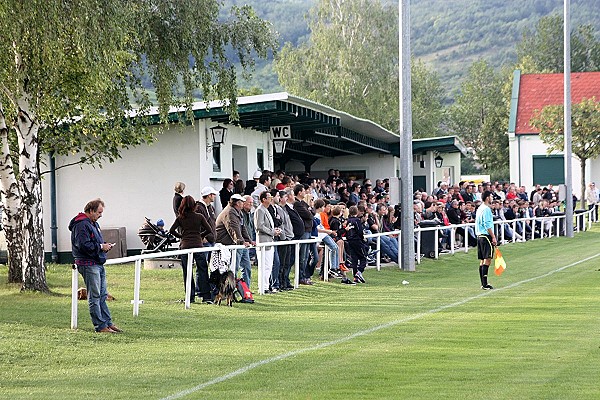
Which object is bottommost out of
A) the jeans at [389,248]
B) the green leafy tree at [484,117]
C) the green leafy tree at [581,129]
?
the jeans at [389,248]

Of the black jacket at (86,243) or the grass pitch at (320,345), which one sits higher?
the black jacket at (86,243)

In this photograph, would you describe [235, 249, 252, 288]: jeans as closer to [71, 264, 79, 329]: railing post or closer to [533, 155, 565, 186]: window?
[71, 264, 79, 329]: railing post

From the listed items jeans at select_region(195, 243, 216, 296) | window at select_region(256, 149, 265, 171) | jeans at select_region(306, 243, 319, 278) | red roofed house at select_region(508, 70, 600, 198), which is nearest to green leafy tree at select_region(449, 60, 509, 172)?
red roofed house at select_region(508, 70, 600, 198)

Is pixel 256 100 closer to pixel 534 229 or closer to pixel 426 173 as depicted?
pixel 534 229

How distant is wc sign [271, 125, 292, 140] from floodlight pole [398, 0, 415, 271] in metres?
7.13

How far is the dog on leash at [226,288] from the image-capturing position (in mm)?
16578

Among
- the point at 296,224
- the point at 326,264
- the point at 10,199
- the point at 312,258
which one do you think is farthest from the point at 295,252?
the point at 10,199

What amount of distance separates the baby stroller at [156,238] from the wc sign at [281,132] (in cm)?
889

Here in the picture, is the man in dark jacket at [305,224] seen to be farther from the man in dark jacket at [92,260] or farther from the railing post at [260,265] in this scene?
the man in dark jacket at [92,260]

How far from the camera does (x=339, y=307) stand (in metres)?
16.6

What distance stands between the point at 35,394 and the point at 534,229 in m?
28.7

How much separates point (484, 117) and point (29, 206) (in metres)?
72.2

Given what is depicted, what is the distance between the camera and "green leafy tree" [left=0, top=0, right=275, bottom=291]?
15906mm

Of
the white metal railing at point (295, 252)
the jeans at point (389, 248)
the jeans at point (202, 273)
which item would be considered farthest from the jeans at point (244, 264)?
the jeans at point (389, 248)
